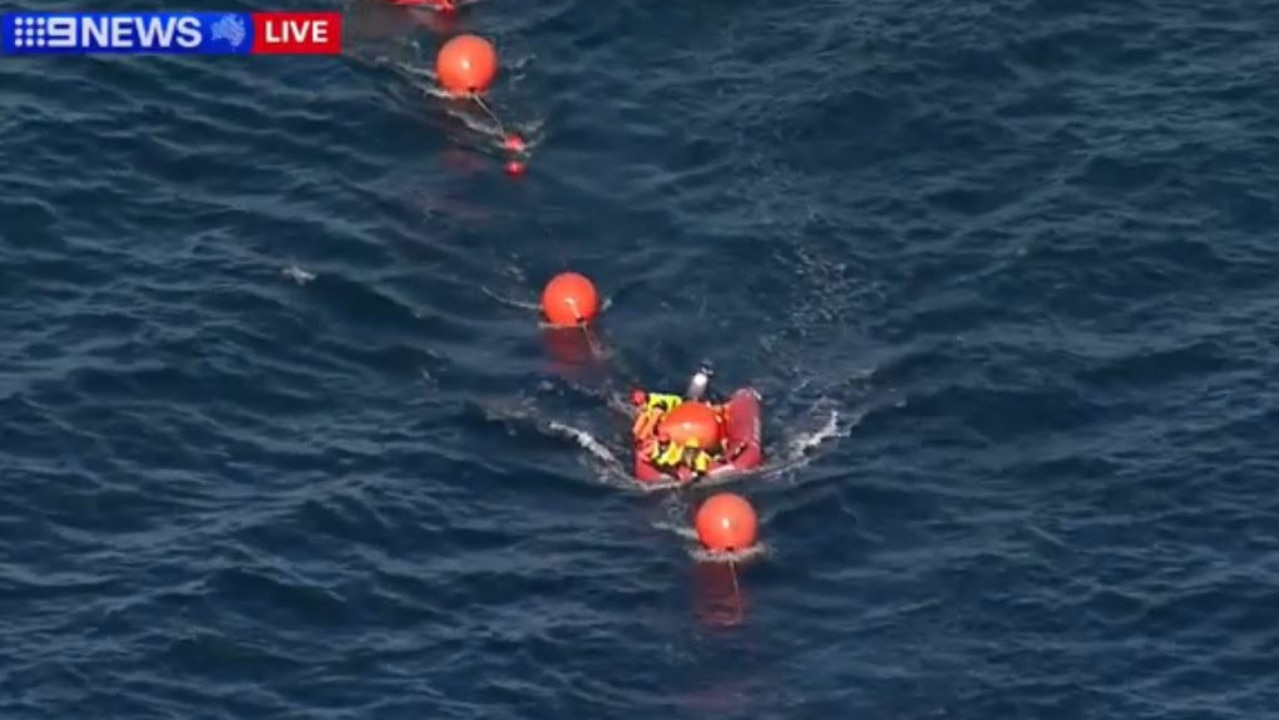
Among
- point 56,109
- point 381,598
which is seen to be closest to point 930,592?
point 381,598

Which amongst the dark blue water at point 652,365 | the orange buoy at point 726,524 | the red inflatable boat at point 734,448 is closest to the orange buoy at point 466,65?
the dark blue water at point 652,365

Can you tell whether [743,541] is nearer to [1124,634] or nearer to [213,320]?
[1124,634]

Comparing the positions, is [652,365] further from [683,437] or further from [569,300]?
[683,437]

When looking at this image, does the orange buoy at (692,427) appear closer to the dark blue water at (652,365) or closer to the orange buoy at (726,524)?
the dark blue water at (652,365)

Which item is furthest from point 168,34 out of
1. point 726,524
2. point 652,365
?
point 726,524

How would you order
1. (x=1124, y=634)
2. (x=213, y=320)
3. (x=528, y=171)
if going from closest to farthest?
(x=1124, y=634) → (x=213, y=320) → (x=528, y=171)

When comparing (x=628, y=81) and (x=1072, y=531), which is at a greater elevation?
(x=628, y=81)

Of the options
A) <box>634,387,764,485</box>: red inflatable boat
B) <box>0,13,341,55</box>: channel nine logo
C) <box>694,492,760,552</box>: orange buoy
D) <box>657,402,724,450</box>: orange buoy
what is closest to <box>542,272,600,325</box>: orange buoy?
<box>634,387,764,485</box>: red inflatable boat
